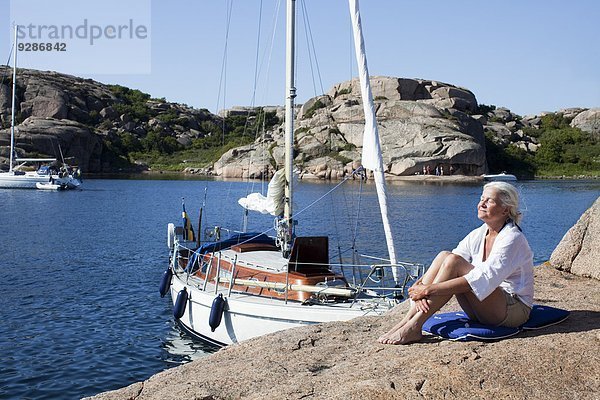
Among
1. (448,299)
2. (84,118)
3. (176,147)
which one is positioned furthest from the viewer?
(176,147)

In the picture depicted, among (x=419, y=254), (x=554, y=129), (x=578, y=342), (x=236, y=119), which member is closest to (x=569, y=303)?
(x=578, y=342)

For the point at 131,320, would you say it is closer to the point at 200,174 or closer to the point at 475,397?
the point at 475,397

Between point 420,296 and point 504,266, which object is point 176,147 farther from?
point 504,266

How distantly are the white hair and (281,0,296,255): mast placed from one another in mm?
11339

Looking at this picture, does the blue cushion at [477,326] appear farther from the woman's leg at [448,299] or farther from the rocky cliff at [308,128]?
the rocky cliff at [308,128]

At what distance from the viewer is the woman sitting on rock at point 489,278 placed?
5.77 m

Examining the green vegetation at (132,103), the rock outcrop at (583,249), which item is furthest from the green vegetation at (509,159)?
the rock outcrop at (583,249)

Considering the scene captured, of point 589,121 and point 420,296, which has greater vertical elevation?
point 589,121

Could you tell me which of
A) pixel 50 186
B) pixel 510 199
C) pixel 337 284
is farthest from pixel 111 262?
pixel 50 186

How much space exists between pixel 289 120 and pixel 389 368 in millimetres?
12952

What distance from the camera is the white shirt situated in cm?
573

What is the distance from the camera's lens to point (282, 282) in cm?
1472

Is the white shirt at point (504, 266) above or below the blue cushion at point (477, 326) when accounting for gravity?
above

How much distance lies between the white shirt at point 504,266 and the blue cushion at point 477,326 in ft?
0.70
